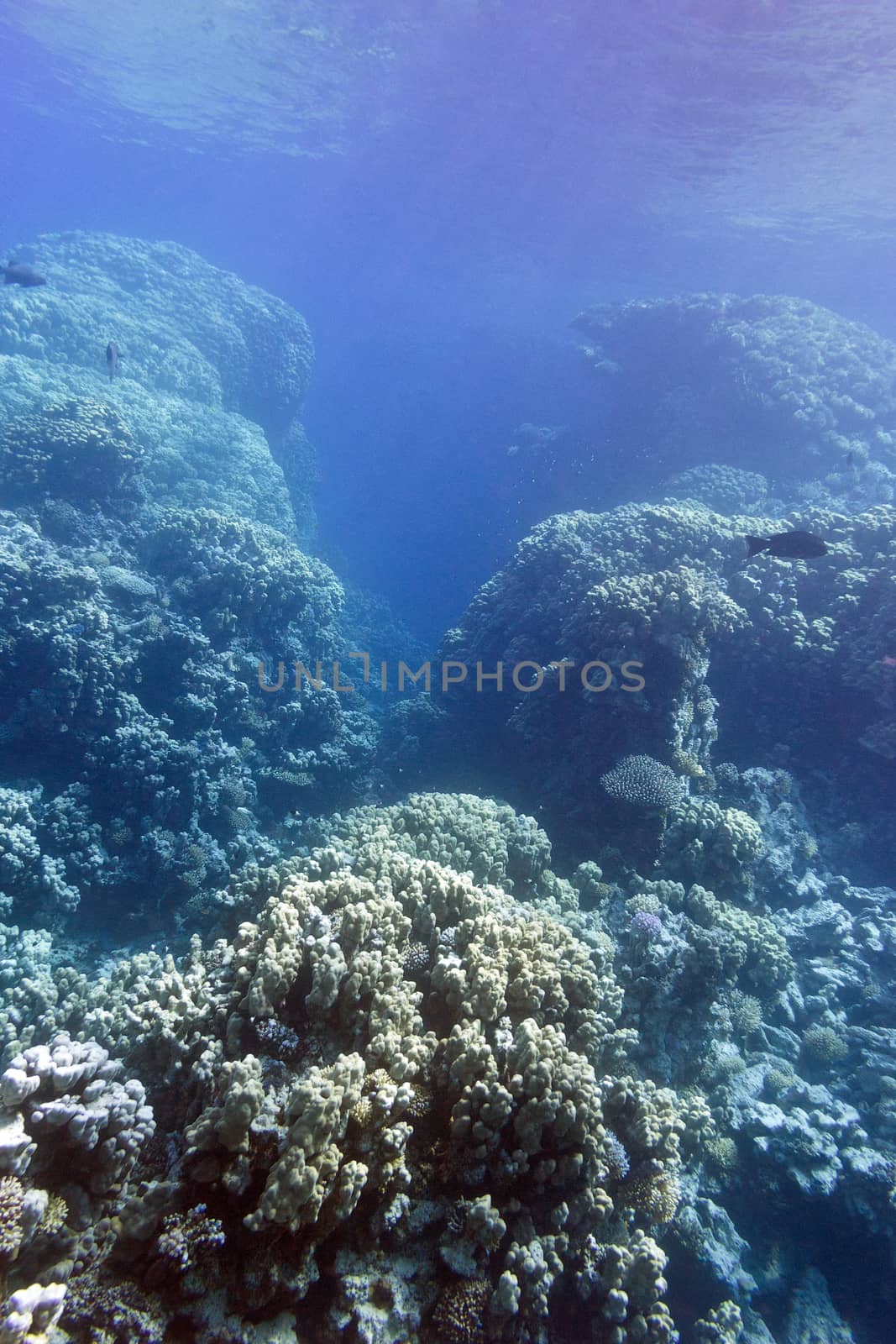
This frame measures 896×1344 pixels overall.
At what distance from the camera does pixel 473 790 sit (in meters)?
9.33

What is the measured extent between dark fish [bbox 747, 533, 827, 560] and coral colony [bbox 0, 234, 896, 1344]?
66.3 inches

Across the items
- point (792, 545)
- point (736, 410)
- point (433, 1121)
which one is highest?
point (736, 410)

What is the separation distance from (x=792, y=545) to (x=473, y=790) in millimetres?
5568

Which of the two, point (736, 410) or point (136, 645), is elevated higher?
point (736, 410)

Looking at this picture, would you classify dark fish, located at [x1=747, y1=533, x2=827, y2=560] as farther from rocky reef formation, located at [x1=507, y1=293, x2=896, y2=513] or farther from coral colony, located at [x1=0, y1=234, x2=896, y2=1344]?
rocky reef formation, located at [x1=507, y1=293, x2=896, y2=513]

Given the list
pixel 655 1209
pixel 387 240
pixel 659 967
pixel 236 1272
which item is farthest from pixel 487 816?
pixel 387 240

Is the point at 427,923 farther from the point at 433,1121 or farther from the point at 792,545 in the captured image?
the point at 792,545

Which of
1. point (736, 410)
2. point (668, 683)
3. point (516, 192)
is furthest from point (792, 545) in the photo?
point (516, 192)

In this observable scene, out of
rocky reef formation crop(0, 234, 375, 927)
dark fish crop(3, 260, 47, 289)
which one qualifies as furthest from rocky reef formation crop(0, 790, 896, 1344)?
dark fish crop(3, 260, 47, 289)

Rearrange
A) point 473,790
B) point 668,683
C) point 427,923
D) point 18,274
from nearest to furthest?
point 427,923
point 668,683
point 18,274
point 473,790

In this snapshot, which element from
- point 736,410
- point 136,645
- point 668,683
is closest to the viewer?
point 668,683

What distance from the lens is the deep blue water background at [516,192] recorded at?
17.6 m

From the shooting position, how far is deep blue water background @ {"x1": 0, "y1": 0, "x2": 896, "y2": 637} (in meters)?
17.6

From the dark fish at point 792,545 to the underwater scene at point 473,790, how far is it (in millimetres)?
39
